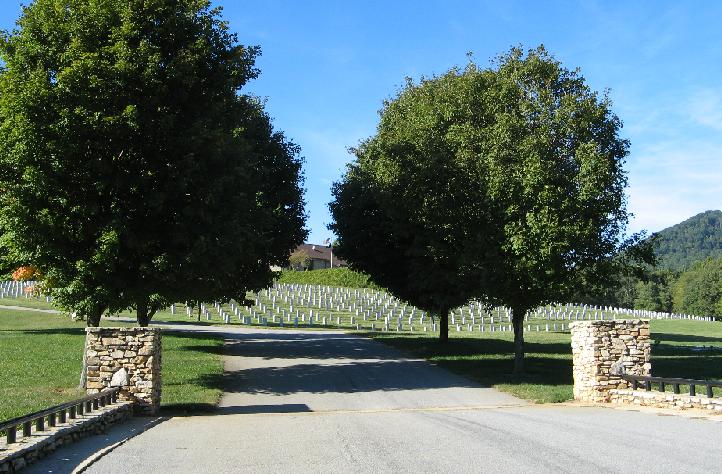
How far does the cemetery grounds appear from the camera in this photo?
16.5 metres

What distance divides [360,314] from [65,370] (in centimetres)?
3475

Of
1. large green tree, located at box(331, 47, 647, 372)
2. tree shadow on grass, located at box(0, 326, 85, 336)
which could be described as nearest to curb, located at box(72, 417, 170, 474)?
large green tree, located at box(331, 47, 647, 372)

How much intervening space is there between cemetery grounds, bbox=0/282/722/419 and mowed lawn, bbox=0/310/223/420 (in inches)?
1.0

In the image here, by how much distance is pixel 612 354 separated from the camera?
15062mm

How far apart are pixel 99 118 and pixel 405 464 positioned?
11468 millimetres

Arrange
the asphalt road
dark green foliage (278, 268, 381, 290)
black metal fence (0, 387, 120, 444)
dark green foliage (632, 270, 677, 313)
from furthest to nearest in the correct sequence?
dark green foliage (632, 270, 677, 313) < dark green foliage (278, 268, 381, 290) < the asphalt road < black metal fence (0, 387, 120, 444)

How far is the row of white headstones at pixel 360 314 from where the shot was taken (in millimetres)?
47656

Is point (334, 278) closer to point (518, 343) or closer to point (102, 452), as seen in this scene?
point (518, 343)

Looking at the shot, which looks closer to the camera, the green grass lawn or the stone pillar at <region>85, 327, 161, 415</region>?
the stone pillar at <region>85, 327, 161, 415</region>

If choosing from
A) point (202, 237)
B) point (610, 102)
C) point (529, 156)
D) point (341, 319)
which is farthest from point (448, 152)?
point (341, 319)

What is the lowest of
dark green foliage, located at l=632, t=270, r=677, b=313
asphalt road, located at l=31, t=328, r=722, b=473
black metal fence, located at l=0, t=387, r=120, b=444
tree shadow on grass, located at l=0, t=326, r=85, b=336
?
asphalt road, located at l=31, t=328, r=722, b=473

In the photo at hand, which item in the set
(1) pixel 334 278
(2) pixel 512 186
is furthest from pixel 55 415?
(1) pixel 334 278

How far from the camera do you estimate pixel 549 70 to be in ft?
69.1

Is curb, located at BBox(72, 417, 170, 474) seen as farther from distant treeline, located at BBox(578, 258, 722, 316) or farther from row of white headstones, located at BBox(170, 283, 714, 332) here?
distant treeline, located at BBox(578, 258, 722, 316)
